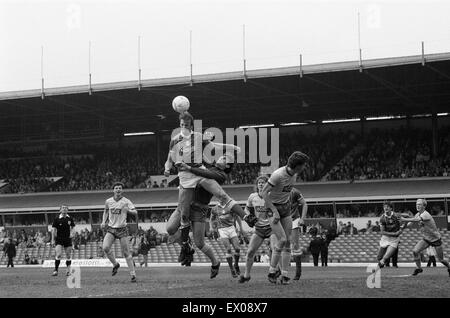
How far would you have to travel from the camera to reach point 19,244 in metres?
49.3

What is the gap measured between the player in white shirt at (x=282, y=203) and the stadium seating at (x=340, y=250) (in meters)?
23.6

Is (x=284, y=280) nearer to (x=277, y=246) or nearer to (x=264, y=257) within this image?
(x=277, y=246)

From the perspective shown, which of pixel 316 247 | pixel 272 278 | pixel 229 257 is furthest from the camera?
pixel 316 247

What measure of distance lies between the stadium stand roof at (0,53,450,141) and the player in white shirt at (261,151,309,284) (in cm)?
2954

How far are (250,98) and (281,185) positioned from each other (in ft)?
121

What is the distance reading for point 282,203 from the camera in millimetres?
13570

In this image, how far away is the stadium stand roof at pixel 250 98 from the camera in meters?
43.8

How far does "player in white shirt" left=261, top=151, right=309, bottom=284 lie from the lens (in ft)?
43.1

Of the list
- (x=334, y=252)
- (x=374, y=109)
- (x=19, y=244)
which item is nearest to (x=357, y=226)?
(x=334, y=252)

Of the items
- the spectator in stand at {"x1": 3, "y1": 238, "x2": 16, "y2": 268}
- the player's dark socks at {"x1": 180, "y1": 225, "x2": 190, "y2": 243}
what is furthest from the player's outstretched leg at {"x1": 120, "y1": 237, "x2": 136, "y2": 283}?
the spectator in stand at {"x1": 3, "y1": 238, "x2": 16, "y2": 268}

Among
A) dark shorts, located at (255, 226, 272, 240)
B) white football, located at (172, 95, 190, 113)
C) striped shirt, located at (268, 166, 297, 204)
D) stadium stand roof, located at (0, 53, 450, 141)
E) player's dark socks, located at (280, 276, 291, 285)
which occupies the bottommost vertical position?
player's dark socks, located at (280, 276, 291, 285)

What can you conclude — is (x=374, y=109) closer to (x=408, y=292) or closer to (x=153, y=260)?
(x=153, y=260)

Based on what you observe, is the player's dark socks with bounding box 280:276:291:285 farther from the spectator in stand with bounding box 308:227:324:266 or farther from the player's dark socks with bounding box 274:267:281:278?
the spectator in stand with bounding box 308:227:324:266

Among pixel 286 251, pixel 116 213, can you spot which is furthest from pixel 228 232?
pixel 286 251
